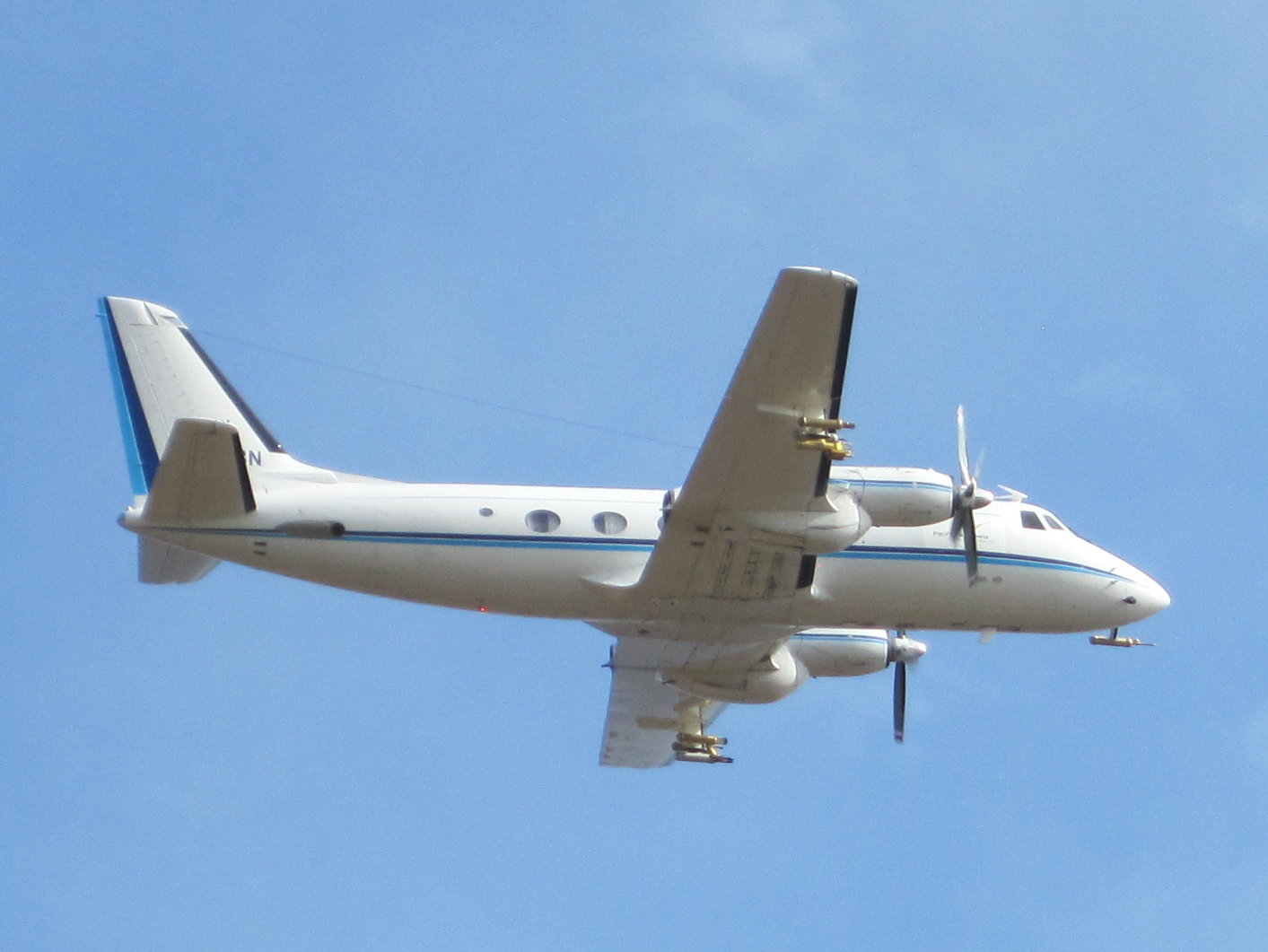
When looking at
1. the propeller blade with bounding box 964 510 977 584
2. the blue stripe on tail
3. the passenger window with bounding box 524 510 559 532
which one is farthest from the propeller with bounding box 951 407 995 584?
the blue stripe on tail

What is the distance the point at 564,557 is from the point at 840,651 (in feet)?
23.7

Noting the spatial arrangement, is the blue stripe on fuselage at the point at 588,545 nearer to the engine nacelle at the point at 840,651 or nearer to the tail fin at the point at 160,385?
the tail fin at the point at 160,385

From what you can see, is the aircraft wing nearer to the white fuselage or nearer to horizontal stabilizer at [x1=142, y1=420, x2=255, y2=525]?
the white fuselage

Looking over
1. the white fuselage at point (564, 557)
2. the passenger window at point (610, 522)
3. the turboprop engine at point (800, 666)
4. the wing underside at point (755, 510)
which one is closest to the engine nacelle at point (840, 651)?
the turboprop engine at point (800, 666)

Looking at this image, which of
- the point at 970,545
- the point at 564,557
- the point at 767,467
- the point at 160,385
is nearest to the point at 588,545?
the point at 564,557

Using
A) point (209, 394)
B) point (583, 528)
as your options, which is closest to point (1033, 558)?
point (583, 528)

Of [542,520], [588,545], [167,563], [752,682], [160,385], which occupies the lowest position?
[167,563]

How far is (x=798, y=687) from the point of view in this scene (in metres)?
33.3

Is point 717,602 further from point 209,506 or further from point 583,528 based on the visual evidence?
point 209,506

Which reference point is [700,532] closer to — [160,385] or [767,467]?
[767,467]

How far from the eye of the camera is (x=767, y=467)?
26656 mm

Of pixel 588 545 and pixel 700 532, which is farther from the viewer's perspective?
pixel 588 545

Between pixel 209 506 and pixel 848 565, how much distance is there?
1093cm

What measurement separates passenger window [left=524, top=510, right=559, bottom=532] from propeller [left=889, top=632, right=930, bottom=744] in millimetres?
8372
